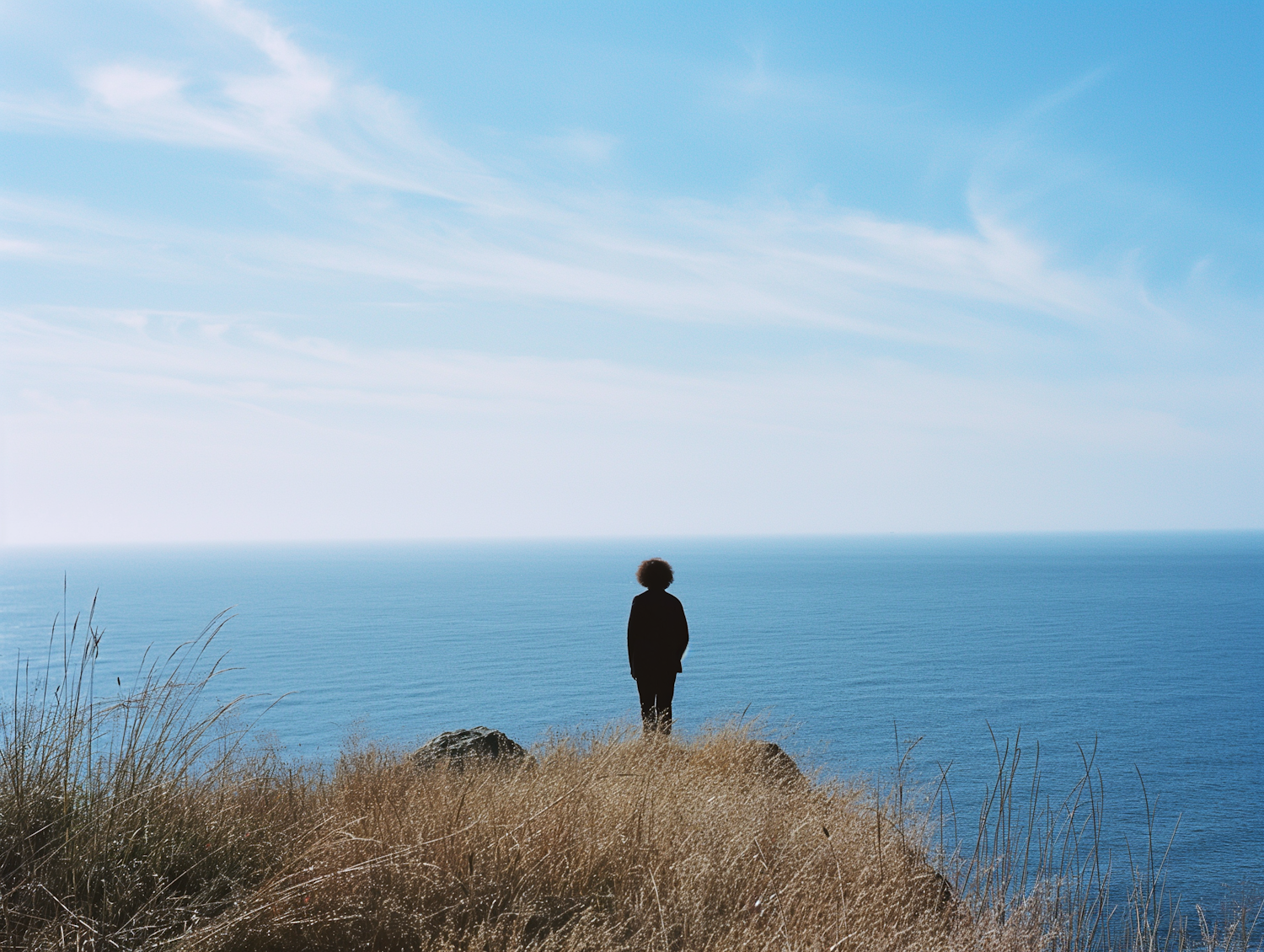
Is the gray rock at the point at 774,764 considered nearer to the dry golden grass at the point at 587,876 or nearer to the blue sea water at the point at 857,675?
the blue sea water at the point at 857,675

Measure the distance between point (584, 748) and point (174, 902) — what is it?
16.9 feet

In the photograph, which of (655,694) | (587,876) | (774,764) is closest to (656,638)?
(655,694)

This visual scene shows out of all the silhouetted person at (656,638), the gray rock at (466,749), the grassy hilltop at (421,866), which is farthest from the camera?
the silhouetted person at (656,638)

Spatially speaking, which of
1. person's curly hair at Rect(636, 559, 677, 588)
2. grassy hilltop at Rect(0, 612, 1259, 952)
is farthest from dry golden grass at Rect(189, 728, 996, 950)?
person's curly hair at Rect(636, 559, 677, 588)

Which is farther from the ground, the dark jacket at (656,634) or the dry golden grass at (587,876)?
the dark jacket at (656,634)

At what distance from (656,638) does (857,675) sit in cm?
6689

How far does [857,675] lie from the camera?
7131 cm

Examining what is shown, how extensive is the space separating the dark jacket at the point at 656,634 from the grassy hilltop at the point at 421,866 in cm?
292

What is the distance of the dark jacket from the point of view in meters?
9.04

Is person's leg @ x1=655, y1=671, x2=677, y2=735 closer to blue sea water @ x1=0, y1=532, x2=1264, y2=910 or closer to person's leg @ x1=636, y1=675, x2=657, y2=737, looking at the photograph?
person's leg @ x1=636, y1=675, x2=657, y2=737

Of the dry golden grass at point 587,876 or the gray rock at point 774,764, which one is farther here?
the gray rock at point 774,764

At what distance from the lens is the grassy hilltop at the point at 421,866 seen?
3.73m

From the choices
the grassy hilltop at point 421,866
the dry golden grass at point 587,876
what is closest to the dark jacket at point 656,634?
the dry golden grass at point 587,876

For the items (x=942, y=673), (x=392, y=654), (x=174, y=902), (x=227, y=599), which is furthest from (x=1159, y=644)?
(x=227, y=599)
